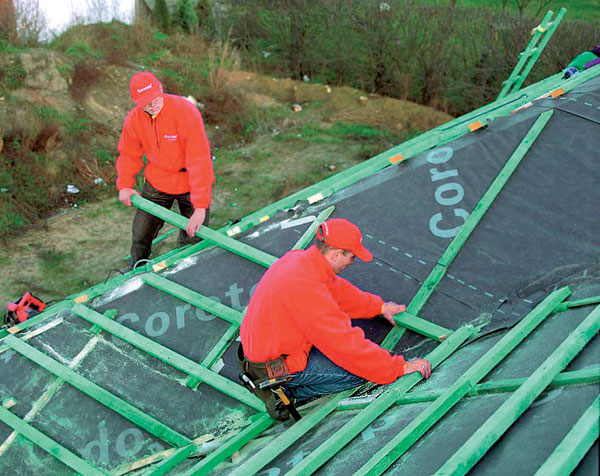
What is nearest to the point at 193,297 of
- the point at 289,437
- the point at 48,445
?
the point at 48,445

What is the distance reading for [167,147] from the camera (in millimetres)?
4785

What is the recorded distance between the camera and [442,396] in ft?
8.89

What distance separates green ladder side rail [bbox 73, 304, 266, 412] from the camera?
363 cm

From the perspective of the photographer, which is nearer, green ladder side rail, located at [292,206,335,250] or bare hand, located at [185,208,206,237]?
green ladder side rail, located at [292,206,335,250]

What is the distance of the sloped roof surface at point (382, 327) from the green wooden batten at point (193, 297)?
0.04 feet

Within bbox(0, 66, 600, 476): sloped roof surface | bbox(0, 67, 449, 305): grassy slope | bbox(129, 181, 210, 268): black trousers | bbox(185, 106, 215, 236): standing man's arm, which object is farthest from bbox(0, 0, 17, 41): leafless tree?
bbox(0, 66, 600, 476): sloped roof surface

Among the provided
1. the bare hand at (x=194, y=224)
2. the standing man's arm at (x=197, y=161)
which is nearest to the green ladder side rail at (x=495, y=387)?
the bare hand at (x=194, y=224)

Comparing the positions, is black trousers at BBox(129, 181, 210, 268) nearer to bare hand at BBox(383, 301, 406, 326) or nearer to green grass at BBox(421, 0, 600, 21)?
bare hand at BBox(383, 301, 406, 326)

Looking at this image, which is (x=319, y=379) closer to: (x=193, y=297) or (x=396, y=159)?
(x=193, y=297)

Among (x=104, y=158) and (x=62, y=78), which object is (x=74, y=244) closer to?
(x=104, y=158)

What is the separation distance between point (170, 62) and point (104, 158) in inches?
153

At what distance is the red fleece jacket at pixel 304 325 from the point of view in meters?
2.86

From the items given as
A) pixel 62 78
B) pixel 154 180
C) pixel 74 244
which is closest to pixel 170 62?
pixel 62 78

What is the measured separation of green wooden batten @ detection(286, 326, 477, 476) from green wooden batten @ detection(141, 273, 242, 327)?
129cm
